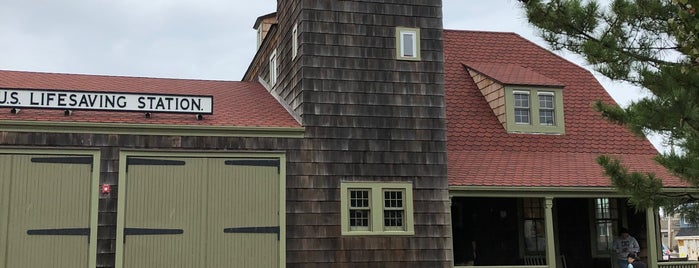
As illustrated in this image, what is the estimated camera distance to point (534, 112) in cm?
1961

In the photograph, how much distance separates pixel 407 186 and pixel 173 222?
474 centimetres

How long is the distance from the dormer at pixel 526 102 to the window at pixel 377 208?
4.75 meters

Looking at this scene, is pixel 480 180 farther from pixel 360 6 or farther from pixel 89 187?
pixel 89 187

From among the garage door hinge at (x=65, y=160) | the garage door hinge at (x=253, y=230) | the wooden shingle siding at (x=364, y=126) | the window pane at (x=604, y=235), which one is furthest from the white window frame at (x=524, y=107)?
the garage door hinge at (x=65, y=160)

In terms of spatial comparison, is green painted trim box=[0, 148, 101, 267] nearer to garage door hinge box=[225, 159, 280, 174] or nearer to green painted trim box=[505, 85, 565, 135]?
garage door hinge box=[225, 159, 280, 174]

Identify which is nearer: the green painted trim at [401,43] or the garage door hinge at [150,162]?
the garage door hinge at [150,162]

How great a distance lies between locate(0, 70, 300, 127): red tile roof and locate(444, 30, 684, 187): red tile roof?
4.42 metres

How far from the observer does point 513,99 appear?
63.8 feet

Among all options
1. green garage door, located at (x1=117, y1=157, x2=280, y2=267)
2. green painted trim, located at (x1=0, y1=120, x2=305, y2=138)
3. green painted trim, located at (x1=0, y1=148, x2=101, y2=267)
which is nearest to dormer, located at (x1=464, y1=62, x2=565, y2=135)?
green painted trim, located at (x1=0, y1=120, x2=305, y2=138)

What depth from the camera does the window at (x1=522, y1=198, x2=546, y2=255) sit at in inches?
750

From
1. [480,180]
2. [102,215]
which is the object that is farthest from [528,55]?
[102,215]

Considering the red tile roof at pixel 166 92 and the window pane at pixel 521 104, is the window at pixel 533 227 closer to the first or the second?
the window pane at pixel 521 104

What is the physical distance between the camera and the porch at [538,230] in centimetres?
1859

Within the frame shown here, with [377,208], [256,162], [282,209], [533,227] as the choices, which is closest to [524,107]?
[533,227]
